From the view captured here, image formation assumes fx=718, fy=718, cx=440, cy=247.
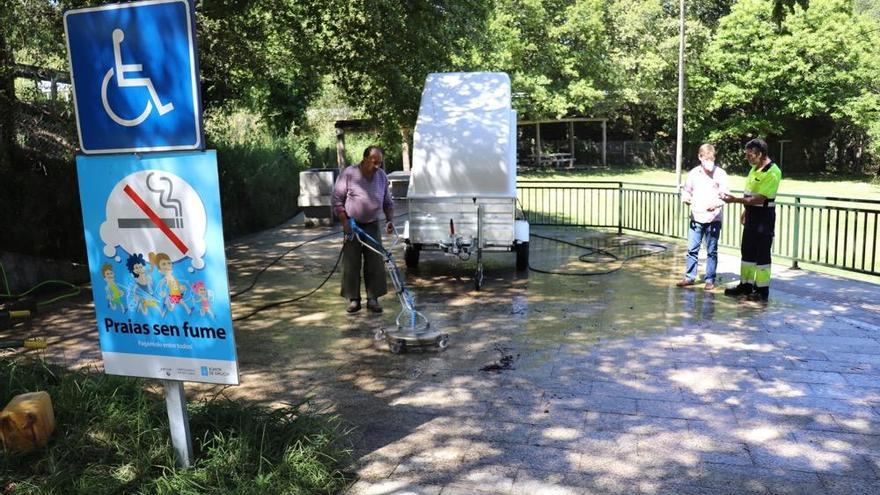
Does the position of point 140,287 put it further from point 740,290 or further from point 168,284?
point 740,290

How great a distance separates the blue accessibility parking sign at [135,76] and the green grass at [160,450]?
1.64 meters

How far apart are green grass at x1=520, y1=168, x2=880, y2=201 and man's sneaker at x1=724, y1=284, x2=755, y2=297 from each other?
2148cm

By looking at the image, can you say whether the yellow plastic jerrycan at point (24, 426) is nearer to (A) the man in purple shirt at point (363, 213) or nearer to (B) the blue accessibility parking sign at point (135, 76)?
(B) the blue accessibility parking sign at point (135, 76)

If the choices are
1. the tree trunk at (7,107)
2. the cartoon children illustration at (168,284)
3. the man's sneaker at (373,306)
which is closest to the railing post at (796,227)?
the man's sneaker at (373,306)

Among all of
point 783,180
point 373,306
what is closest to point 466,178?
point 373,306

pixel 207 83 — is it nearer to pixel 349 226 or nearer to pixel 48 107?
pixel 48 107

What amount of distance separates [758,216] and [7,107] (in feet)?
31.6

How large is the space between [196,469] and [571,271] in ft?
24.6

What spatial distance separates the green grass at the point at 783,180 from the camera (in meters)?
29.6

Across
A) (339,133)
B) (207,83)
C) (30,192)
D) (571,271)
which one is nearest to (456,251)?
(571,271)

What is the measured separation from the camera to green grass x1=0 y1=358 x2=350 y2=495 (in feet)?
12.0

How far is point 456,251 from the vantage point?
938 centimetres

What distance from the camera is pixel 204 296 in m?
3.45

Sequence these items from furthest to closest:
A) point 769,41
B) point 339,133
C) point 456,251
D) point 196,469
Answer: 1. point 769,41
2. point 339,133
3. point 456,251
4. point 196,469
